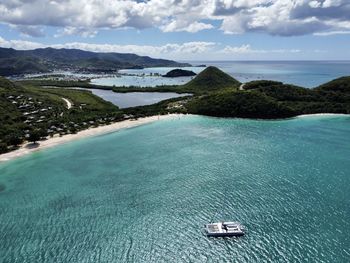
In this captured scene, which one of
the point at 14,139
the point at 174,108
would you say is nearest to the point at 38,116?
the point at 14,139

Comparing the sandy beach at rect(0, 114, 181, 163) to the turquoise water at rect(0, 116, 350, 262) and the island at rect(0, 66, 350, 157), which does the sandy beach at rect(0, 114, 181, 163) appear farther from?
the island at rect(0, 66, 350, 157)

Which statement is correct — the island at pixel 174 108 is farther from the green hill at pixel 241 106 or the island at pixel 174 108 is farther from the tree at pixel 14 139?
the tree at pixel 14 139

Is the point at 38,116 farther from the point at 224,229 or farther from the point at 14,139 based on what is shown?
the point at 224,229

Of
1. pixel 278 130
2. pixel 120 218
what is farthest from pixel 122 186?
pixel 278 130

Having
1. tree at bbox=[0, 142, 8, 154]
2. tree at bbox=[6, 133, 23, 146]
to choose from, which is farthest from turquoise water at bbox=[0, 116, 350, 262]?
tree at bbox=[6, 133, 23, 146]

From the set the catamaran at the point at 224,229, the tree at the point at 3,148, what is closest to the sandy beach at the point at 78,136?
the tree at the point at 3,148

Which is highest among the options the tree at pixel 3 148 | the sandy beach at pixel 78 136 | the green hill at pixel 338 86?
the green hill at pixel 338 86
